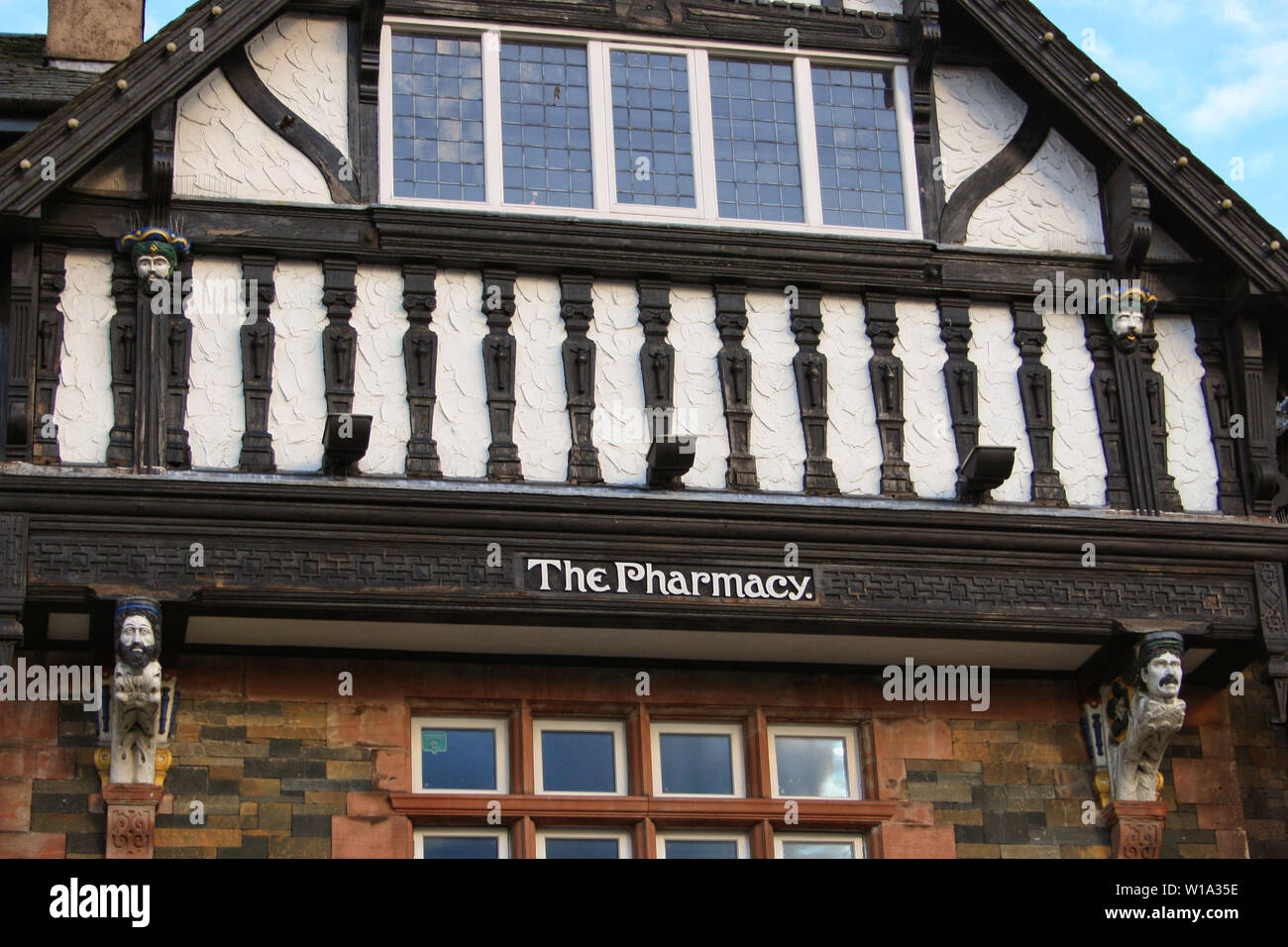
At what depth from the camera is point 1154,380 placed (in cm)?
1638

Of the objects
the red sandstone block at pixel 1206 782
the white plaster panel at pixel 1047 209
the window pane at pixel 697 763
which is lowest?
the red sandstone block at pixel 1206 782

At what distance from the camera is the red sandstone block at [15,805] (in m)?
14.2

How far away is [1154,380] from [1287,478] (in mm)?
1110

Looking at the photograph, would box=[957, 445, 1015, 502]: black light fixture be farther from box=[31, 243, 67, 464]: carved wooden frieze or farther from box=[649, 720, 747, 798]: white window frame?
box=[31, 243, 67, 464]: carved wooden frieze

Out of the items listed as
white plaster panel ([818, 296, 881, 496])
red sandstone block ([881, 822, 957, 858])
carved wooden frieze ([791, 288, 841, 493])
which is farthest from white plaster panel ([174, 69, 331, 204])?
red sandstone block ([881, 822, 957, 858])

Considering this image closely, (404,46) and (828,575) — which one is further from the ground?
(404,46)

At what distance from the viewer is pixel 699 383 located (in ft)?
51.8

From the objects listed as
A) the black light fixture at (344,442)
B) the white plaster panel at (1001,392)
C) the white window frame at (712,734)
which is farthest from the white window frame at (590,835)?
the white plaster panel at (1001,392)

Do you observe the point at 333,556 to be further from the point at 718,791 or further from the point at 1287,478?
the point at 1287,478

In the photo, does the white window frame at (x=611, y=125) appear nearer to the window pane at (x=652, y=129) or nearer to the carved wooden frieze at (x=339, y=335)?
the window pane at (x=652, y=129)

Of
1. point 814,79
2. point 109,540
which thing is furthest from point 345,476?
point 814,79

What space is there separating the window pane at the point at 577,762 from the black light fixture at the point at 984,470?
280 centimetres

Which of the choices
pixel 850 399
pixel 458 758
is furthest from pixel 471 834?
pixel 850 399
